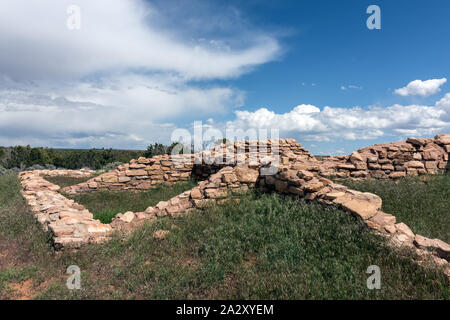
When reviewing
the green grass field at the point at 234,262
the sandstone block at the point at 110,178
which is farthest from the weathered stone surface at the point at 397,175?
the sandstone block at the point at 110,178

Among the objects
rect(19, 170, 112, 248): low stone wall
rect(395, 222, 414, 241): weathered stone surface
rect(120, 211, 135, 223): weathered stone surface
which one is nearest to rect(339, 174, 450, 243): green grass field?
rect(395, 222, 414, 241): weathered stone surface

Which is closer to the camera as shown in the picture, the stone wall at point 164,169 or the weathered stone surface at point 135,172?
the stone wall at point 164,169

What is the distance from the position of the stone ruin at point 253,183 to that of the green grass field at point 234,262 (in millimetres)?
378

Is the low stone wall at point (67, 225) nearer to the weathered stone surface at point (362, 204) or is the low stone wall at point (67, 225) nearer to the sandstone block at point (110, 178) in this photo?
the sandstone block at point (110, 178)

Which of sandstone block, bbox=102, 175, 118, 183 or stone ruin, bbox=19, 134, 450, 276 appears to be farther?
sandstone block, bbox=102, 175, 118, 183

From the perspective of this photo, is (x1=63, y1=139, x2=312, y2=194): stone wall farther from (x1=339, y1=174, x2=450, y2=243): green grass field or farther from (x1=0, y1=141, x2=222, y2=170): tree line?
(x1=0, y1=141, x2=222, y2=170): tree line

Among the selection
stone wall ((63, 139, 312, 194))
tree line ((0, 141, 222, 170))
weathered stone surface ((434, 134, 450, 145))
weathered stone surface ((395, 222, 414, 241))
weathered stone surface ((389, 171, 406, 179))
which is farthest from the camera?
tree line ((0, 141, 222, 170))

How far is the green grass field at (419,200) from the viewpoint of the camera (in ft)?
18.6

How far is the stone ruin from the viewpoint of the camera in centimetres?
502

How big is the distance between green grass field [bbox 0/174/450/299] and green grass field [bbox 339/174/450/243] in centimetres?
208

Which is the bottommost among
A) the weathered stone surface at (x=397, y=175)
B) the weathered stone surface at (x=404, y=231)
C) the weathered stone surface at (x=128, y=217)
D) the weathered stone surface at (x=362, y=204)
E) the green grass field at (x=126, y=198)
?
the green grass field at (x=126, y=198)
